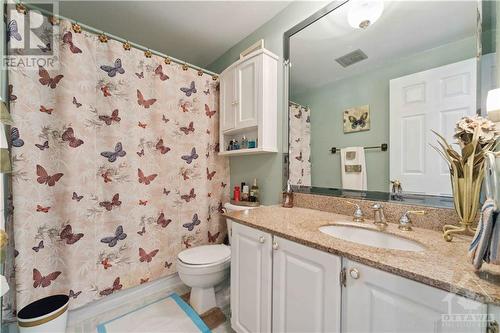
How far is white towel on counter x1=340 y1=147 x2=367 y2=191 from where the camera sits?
1.20 metres

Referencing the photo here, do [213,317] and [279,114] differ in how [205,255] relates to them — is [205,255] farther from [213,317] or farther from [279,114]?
[279,114]

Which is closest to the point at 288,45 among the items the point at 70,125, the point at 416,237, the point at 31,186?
the point at 416,237

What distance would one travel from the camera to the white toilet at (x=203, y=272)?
1.39 metres

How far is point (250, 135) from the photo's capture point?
1.79 m

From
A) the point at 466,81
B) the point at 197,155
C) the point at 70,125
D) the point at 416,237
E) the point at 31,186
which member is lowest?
the point at 416,237

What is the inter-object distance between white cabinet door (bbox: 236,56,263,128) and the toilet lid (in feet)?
3.44

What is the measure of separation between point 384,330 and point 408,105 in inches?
39.6

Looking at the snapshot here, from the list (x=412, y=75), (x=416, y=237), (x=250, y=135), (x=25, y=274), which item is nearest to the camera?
(x=416, y=237)

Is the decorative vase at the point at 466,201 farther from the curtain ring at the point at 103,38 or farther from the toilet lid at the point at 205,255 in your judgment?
the curtain ring at the point at 103,38

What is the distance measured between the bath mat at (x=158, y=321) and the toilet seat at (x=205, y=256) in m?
0.39

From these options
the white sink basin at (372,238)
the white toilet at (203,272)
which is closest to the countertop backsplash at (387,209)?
the white sink basin at (372,238)

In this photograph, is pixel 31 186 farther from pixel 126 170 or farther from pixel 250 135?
pixel 250 135

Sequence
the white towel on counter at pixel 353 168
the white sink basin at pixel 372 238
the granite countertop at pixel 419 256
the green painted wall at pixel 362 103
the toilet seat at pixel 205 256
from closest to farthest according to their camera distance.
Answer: the granite countertop at pixel 419 256
the white sink basin at pixel 372 238
the green painted wall at pixel 362 103
the white towel on counter at pixel 353 168
the toilet seat at pixel 205 256

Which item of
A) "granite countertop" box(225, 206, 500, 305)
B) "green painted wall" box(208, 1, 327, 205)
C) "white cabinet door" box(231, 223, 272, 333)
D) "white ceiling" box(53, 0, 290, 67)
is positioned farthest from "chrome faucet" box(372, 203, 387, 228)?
"white ceiling" box(53, 0, 290, 67)
